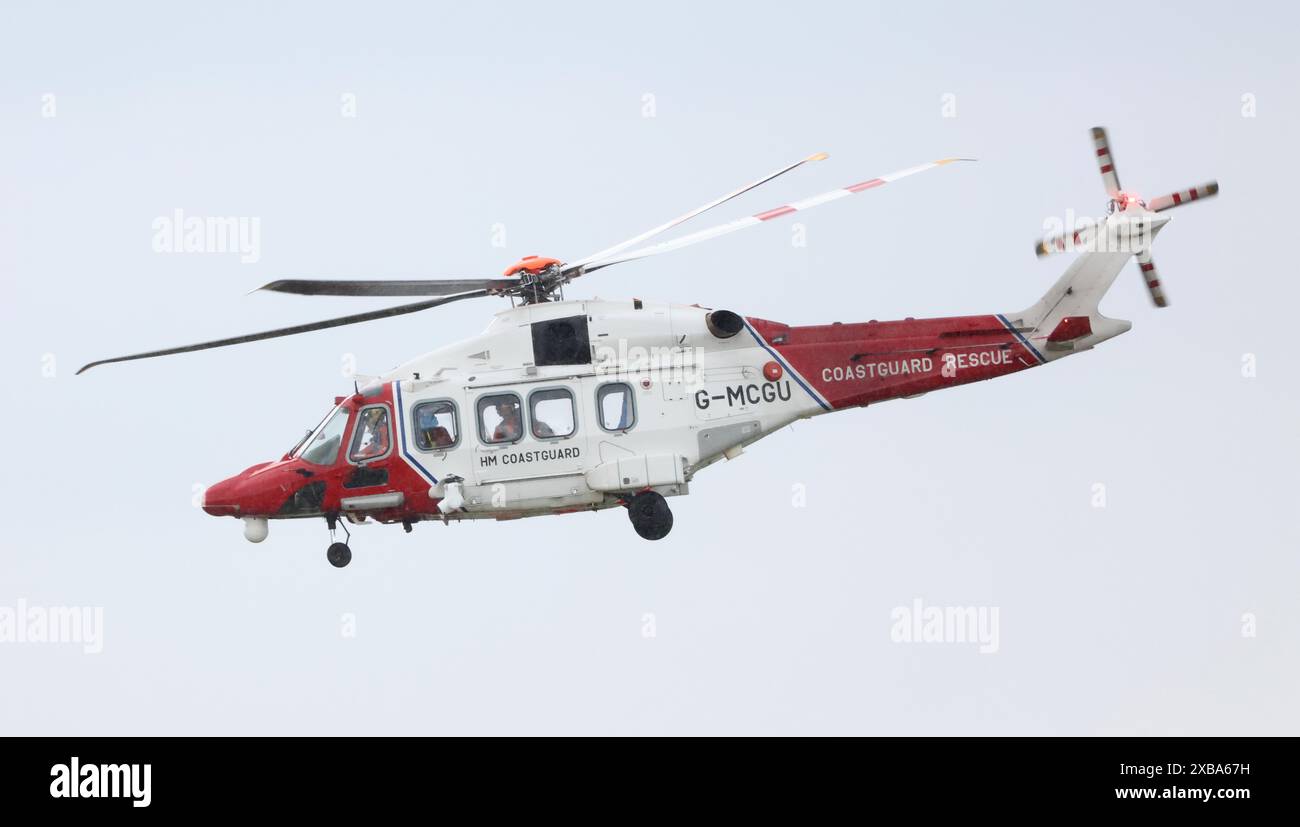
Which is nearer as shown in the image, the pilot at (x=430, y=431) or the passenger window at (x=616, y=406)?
the passenger window at (x=616, y=406)

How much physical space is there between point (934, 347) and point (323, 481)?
7.53m

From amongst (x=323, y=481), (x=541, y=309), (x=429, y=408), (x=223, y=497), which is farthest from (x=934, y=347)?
(x=223, y=497)

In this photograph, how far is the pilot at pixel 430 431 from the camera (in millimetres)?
19516

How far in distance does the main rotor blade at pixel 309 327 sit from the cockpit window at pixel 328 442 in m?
1.28

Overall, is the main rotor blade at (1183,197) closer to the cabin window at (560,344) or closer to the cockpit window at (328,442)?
the cabin window at (560,344)

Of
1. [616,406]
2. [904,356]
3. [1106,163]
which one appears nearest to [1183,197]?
[1106,163]

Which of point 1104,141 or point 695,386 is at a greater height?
point 1104,141

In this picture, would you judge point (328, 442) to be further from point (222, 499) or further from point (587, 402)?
point (587, 402)

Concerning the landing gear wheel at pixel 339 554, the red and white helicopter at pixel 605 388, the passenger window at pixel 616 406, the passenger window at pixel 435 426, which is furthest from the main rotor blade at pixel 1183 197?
the landing gear wheel at pixel 339 554

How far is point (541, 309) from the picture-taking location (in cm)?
1964

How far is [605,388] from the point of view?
19.4 m

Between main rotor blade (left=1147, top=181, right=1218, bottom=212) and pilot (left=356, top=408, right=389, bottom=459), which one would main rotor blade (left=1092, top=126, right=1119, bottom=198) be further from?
pilot (left=356, top=408, right=389, bottom=459)

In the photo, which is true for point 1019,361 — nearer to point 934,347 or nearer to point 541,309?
point 934,347

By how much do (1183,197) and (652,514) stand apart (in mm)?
7210
